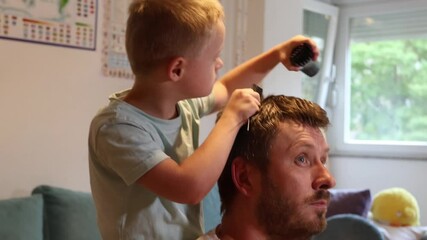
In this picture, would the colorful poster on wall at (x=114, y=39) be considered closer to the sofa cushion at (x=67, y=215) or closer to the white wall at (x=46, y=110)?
the white wall at (x=46, y=110)

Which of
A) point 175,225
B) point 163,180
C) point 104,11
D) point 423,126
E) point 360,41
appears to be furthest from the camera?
point 360,41

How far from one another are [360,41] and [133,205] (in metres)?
3.15

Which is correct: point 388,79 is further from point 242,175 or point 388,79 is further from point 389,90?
point 242,175

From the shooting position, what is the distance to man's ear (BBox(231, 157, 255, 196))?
4.21 feet

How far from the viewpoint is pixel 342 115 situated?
4055 mm

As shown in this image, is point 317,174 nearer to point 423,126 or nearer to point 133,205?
point 133,205

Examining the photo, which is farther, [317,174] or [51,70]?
[51,70]

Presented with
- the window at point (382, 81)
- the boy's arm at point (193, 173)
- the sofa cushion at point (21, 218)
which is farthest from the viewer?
the window at point (382, 81)

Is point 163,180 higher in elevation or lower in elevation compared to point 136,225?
higher

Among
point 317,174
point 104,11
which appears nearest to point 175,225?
point 317,174

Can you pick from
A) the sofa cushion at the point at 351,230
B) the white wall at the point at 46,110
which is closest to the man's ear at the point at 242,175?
the sofa cushion at the point at 351,230

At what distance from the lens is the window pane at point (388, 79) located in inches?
147

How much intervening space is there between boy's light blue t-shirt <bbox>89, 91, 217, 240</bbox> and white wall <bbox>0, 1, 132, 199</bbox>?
4.02ft

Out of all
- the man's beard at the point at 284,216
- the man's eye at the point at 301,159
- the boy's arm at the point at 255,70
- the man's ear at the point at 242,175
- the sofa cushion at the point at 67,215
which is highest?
the boy's arm at the point at 255,70
